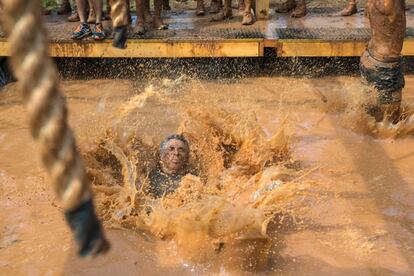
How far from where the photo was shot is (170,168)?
4766mm

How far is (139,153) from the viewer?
17.7 feet

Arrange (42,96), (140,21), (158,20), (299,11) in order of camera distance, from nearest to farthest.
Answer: (42,96) < (140,21) < (158,20) < (299,11)

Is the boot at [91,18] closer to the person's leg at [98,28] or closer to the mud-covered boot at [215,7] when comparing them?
the person's leg at [98,28]

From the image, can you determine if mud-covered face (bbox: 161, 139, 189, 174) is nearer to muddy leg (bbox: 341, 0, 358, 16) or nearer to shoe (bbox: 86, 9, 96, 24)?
shoe (bbox: 86, 9, 96, 24)

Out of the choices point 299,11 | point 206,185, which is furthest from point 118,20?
point 299,11

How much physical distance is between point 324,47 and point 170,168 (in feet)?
11.5

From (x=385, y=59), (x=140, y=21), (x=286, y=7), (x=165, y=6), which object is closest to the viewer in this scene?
(x=385, y=59)

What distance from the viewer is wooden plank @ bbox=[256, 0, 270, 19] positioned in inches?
317

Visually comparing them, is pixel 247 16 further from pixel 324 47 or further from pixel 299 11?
pixel 324 47

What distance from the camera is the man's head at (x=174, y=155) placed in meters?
4.73

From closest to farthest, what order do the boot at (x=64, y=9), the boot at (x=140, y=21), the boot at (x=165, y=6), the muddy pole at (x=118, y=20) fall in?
1. the muddy pole at (x=118, y=20)
2. the boot at (x=140, y=21)
3. the boot at (x=64, y=9)
4. the boot at (x=165, y=6)

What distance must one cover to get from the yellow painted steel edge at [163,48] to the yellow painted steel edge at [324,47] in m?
0.39

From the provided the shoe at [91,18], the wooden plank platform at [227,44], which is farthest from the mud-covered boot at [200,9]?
the shoe at [91,18]

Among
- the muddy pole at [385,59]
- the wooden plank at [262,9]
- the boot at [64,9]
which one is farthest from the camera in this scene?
the boot at [64,9]
